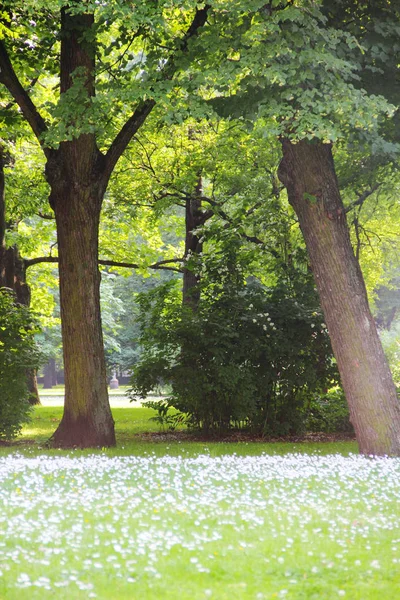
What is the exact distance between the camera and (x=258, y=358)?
56.1ft

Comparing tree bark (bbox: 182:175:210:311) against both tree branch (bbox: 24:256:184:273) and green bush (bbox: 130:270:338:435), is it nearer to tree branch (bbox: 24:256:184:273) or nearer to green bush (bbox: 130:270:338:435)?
tree branch (bbox: 24:256:184:273)

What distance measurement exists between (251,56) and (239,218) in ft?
31.0

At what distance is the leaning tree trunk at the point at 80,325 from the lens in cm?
1402

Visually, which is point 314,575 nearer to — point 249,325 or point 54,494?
point 54,494

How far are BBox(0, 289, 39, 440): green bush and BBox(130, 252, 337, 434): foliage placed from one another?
2.44 metres

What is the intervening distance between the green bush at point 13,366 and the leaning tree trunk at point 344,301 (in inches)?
267

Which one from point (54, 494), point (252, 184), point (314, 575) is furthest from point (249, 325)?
point (314, 575)

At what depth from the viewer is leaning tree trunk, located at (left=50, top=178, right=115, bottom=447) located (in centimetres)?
1402

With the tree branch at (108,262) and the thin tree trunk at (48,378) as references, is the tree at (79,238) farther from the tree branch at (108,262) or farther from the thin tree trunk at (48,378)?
the thin tree trunk at (48,378)

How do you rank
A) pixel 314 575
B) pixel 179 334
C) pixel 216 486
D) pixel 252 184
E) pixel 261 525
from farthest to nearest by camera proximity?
1. pixel 252 184
2. pixel 179 334
3. pixel 216 486
4. pixel 261 525
5. pixel 314 575

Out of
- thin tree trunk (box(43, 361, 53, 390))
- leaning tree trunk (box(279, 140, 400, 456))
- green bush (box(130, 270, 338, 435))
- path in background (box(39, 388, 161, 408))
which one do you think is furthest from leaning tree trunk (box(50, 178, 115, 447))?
thin tree trunk (box(43, 361, 53, 390))

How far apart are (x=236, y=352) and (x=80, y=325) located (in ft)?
13.4

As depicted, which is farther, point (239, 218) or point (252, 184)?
point (252, 184)

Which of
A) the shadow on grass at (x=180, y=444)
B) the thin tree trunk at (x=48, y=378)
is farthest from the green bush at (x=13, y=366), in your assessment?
the thin tree trunk at (x=48, y=378)
